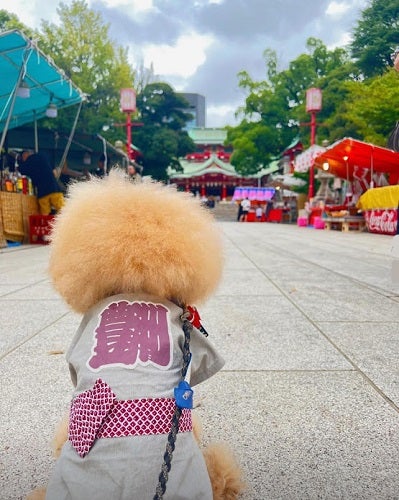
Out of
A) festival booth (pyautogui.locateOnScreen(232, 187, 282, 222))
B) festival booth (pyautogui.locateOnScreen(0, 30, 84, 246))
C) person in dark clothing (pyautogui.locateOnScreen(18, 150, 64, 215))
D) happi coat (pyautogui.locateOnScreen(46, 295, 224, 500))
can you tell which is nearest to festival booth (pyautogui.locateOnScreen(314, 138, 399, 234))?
person in dark clothing (pyautogui.locateOnScreen(18, 150, 64, 215))

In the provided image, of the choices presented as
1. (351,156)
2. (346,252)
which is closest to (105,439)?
(346,252)

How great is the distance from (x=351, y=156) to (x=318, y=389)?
12.9 metres

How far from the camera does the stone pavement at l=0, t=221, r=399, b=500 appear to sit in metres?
1.18

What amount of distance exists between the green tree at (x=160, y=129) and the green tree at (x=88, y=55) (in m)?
4.03

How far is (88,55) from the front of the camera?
59.5 feet

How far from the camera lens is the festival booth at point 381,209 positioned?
10654mm

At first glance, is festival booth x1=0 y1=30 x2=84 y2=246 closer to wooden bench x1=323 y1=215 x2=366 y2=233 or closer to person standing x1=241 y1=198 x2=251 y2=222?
wooden bench x1=323 y1=215 x2=366 y2=233

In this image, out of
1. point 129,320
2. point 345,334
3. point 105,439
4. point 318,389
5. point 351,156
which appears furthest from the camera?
point 351,156

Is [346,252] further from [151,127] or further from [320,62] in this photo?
[320,62]

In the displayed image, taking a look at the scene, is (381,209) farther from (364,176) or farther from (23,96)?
(23,96)

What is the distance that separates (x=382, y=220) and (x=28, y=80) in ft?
30.5

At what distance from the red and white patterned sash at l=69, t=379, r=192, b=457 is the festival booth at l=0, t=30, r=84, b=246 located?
601 centimetres

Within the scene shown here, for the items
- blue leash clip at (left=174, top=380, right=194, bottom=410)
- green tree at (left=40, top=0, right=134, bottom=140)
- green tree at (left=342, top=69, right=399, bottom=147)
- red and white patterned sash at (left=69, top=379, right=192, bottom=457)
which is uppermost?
green tree at (left=40, top=0, right=134, bottom=140)

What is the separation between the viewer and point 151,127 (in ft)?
76.2
